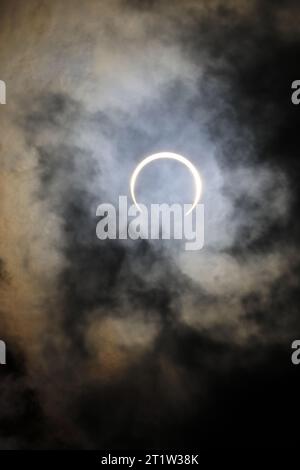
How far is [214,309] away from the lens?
1034cm

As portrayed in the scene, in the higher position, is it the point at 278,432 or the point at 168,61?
the point at 168,61

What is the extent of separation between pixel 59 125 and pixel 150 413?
3677 millimetres

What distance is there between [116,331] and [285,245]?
7.57 ft

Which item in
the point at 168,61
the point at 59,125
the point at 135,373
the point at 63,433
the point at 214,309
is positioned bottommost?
the point at 63,433

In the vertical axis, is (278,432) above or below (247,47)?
below

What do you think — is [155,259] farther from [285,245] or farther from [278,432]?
[278,432]

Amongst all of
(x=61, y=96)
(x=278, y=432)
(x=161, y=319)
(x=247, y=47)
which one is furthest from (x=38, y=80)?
(x=278, y=432)

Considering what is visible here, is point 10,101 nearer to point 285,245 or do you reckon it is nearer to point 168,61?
point 168,61

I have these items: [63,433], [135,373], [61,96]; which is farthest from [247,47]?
[63,433]

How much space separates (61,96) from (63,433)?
412 centimetres

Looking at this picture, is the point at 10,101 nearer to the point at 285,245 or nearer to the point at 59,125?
the point at 59,125

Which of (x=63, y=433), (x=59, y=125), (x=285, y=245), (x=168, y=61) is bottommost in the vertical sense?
(x=63, y=433)

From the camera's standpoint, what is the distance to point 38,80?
34.2 feet

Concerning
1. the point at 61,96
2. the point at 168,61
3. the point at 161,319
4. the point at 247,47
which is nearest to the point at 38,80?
the point at 61,96
